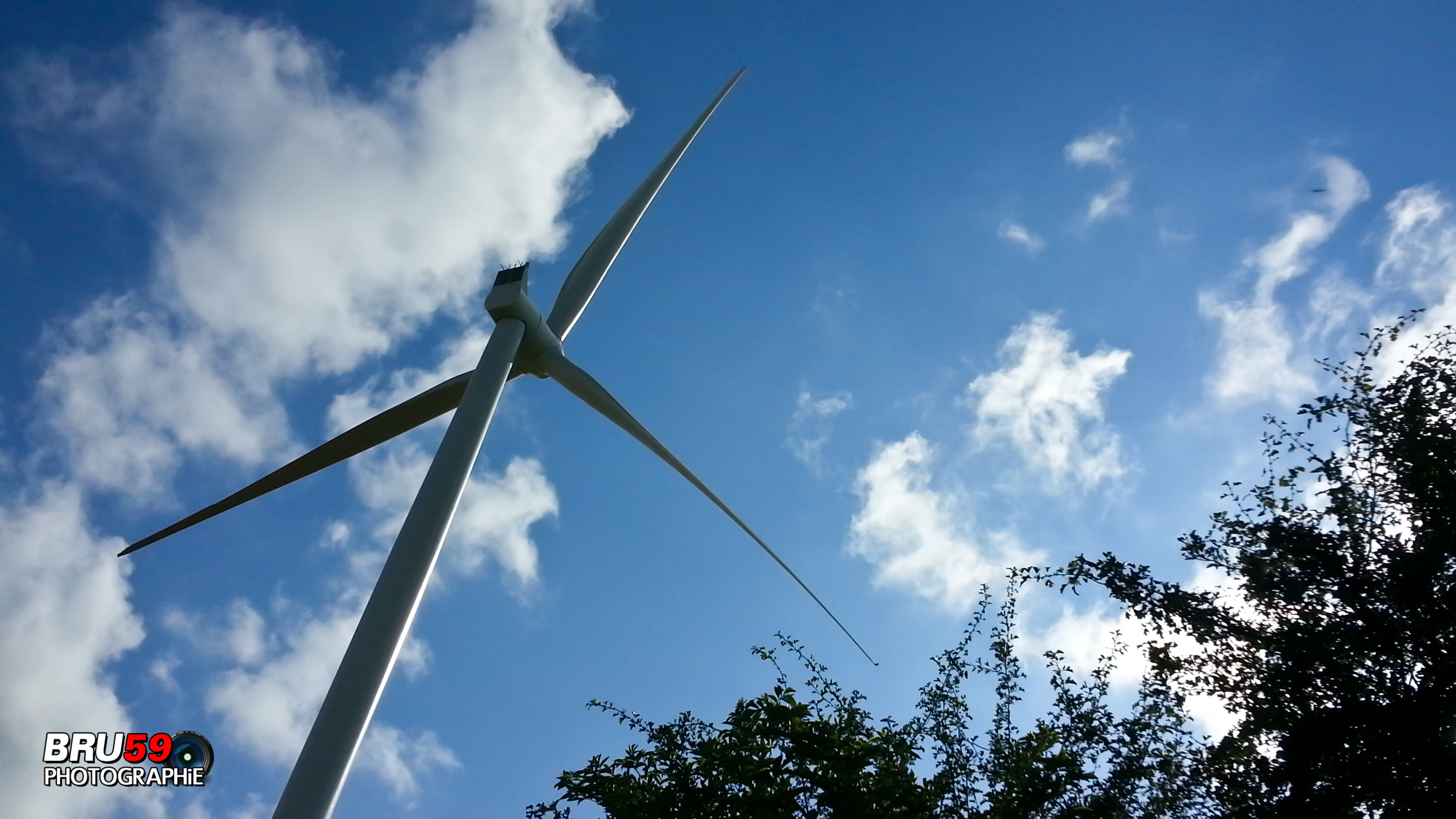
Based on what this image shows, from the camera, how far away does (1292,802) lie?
52.1 ft

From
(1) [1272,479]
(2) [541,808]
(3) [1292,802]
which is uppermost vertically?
(1) [1272,479]

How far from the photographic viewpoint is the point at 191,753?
15.4 metres

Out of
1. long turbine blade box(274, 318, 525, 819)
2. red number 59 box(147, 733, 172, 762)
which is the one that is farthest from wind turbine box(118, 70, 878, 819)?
red number 59 box(147, 733, 172, 762)

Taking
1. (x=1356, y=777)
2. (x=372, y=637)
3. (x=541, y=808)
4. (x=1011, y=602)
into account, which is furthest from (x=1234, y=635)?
(x=372, y=637)

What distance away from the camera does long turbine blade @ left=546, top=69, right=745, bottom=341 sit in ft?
59.6

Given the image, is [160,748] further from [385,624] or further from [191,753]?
[385,624]

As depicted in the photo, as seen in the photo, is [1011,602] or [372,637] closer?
[372,637]

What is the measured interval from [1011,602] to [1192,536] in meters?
4.03

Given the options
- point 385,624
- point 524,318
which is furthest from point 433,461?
point 524,318

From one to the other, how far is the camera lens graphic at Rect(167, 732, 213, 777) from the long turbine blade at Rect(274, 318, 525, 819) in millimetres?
8739

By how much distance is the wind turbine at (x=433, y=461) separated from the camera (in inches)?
331

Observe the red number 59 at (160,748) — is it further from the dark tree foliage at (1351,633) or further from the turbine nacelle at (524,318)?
the dark tree foliage at (1351,633)

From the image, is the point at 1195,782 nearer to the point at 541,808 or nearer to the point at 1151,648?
the point at 1151,648

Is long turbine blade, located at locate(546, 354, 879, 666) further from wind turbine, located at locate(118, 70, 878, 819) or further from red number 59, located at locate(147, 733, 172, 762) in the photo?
red number 59, located at locate(147, 733, 172, 762)
